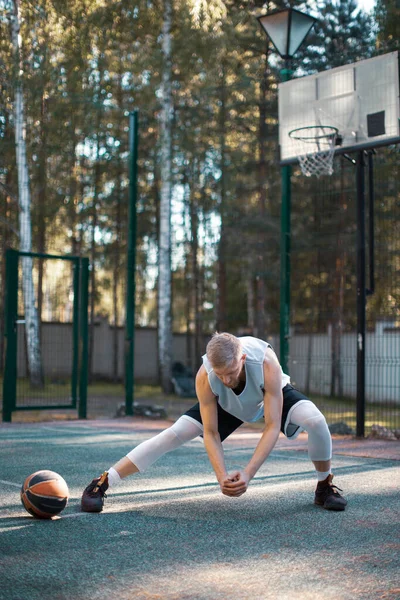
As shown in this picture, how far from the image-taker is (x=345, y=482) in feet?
20.1

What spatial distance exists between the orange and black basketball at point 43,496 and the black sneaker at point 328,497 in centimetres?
163

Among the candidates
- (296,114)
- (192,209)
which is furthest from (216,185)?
(296,114)

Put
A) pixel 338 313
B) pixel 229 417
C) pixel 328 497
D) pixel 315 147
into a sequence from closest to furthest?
pixel 229 417 → pixel 328 497 → pixel 315 147 → pixel 338 313

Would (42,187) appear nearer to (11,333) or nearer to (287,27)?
(11,333)

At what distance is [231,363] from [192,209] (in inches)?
811

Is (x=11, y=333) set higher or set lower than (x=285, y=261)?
lower

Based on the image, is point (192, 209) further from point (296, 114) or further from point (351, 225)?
point (296, 114)

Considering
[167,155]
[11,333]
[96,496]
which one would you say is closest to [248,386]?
[96,496]

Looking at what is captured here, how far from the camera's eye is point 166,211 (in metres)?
19.8

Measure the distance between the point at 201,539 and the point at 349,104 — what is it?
6.84 meters

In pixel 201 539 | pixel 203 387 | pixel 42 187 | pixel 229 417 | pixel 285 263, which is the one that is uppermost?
pixel 42 187

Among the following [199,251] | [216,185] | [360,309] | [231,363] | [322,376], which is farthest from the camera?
[199,251]

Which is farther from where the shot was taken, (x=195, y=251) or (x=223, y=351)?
(x=195, y=251)

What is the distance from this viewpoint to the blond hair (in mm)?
3943
